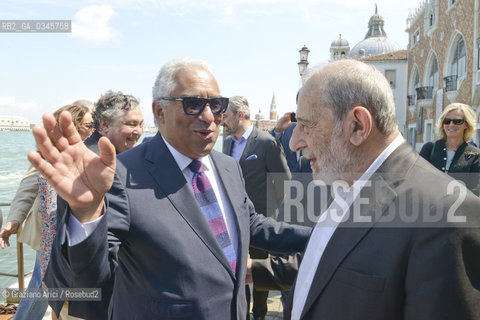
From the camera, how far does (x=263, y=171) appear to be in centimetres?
466

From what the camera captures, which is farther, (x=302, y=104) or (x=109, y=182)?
(x=302, y=104)

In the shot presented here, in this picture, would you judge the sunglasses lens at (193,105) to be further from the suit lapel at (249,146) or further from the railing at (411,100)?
the railing at (411,100)

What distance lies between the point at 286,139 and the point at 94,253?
4.56m

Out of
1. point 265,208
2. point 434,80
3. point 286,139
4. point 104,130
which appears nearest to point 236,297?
point 104,130

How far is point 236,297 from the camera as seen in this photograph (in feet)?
5.95

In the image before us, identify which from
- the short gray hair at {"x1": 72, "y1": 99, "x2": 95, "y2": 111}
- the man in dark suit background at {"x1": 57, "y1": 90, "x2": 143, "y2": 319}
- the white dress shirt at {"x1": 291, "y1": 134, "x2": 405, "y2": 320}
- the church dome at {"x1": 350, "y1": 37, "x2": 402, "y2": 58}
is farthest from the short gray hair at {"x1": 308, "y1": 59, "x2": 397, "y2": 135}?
the church dome at {"x1": 350, "y1": 37, "x2": 402, "y2": 58}

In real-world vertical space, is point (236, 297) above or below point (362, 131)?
below

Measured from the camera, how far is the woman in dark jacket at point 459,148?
4.59m

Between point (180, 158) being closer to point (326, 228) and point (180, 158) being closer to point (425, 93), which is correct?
point (326, 228)

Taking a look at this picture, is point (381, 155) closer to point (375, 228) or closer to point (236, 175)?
point (375, 228)

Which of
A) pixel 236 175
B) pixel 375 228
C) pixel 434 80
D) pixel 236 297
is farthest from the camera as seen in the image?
pixel 434 80

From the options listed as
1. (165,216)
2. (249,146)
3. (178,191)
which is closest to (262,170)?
(249,146)

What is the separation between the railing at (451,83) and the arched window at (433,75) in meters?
4.09

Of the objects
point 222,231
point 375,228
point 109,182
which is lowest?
point 222,231
